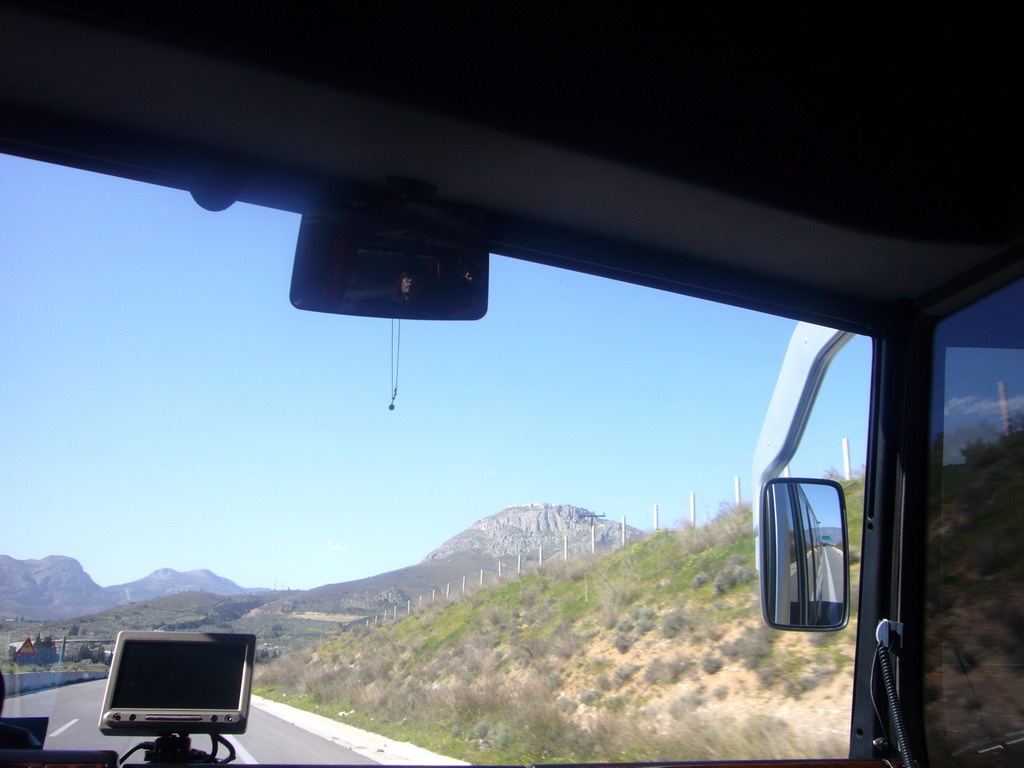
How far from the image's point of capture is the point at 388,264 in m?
3.12

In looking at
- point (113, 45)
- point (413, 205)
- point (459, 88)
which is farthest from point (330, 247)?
point (113, 45)

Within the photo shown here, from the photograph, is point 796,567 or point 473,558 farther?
point 473,558

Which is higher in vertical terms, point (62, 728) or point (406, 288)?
point (406, 288)

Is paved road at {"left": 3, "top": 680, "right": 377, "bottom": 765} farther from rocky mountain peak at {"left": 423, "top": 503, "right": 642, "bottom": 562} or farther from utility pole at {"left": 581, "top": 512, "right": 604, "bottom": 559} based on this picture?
utility pole at {"left": 581, "top": 512, "right": 604, "bottom": 559}

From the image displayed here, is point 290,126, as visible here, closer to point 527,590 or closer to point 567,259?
point 567,259

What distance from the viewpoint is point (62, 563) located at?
121 inches

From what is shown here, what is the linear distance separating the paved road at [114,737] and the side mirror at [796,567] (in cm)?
182

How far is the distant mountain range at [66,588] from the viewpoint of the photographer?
3025 mm

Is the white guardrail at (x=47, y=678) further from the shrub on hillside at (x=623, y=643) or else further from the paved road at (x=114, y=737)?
the shrub on hillside at (x=623, y=643)

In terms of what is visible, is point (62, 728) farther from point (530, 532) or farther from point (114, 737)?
point (530, 532)

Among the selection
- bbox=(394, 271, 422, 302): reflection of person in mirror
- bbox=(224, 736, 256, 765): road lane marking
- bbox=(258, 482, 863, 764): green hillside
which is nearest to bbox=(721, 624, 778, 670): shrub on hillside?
bbox=(258, 482, 863, 764): green hillside

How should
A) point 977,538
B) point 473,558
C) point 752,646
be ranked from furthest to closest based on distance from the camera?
point 752,646
point 473,558
point 977,538

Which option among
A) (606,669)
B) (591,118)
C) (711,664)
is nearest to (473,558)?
(591,118)

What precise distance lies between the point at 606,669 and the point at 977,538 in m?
2.71
